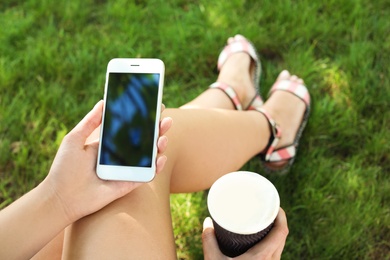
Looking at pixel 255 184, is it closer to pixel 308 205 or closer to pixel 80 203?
pixel 80 203

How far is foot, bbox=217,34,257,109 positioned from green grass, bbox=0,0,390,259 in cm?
10

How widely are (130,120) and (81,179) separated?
9.5 inches

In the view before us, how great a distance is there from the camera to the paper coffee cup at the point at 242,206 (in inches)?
40.7

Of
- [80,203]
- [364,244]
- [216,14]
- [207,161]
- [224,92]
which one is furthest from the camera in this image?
[216,14]

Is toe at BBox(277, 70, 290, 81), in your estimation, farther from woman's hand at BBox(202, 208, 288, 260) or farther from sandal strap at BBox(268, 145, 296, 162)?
woman's hand at BBox(202, 208, 288, 260)

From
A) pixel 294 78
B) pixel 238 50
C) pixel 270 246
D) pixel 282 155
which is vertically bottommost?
pixel 282 155

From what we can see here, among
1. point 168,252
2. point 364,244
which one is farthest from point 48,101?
point 364,244

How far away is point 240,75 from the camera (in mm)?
2256

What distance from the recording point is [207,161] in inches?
61.6

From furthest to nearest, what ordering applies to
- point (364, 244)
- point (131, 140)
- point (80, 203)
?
point (364, 244), point (131, 140), point (80, 203)

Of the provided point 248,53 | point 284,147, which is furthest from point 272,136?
point 248,53

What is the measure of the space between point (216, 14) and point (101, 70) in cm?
70

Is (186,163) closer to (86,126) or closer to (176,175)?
(176,175)

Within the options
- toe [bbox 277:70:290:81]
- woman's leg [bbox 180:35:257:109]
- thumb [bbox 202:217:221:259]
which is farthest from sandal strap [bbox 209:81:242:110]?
thumb [bbox 202:217:221:259]
